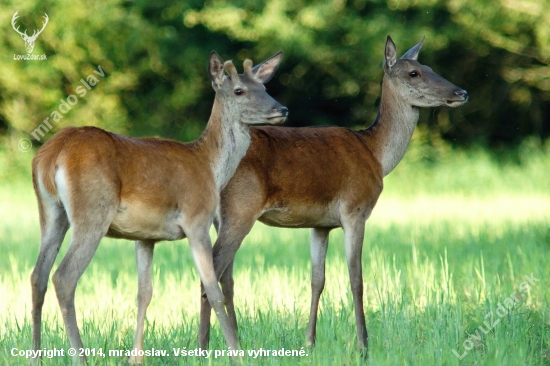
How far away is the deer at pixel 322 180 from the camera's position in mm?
6188

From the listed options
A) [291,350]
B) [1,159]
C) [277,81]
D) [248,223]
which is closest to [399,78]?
[248,223]

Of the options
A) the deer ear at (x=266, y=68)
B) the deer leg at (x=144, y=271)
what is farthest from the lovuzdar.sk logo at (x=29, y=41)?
the deer leg at (x=144, y=271)

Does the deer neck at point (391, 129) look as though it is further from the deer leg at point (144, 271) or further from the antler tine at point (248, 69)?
the deer leg at point (144, 271)

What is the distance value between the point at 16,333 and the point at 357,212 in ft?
8.45

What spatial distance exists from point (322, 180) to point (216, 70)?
1143 millimetres

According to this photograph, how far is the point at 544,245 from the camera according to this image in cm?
995

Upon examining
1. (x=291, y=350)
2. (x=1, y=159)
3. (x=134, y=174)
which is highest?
(x=1, y=159)

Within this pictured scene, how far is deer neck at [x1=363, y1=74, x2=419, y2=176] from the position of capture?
7.20m

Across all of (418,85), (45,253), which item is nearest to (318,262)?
(418,85)

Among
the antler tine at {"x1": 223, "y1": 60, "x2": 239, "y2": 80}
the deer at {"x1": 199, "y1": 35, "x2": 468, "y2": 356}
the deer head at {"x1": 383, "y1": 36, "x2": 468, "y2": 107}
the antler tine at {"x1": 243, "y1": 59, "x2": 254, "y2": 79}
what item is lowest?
the deer at {"x1": 199, "y1": 35, "x2": 468, "y2": 356}

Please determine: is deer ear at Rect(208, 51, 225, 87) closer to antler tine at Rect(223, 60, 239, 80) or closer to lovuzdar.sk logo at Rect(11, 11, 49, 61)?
antler tine at Rect(223, 60, 239, 80)

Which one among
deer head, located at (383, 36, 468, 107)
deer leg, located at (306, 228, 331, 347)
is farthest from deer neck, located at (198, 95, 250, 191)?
deer head, located at (383, 36, 468, 107)

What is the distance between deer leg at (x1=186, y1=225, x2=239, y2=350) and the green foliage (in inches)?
566

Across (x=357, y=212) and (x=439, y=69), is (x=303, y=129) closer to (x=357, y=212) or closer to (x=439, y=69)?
(x=357, y=212)
